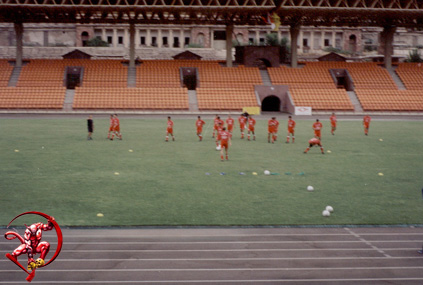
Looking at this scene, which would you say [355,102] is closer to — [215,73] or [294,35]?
[294,35]

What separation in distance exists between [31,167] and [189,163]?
594 cm

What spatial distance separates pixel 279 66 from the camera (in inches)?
2210

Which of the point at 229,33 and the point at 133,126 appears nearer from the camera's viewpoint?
the point at 133,126

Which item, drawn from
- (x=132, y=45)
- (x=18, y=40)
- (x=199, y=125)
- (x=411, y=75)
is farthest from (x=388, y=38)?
(x=18, y=40)

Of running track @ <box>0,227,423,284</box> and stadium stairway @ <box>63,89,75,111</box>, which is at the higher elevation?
stadium stairway @ <box>63,89,75,111</box>

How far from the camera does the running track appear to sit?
8297mm

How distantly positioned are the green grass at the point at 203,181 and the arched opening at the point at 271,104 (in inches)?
1013

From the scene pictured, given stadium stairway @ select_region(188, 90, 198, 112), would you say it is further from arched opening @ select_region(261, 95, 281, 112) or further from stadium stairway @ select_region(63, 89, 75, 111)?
stadium stairway @ select_region(63, 89, 75, 111)

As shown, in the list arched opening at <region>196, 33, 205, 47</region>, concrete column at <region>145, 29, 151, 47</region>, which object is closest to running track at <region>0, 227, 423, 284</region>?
concrete column at <region>145, 29, 151, 47</region>

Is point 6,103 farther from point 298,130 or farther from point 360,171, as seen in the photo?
point 360,171

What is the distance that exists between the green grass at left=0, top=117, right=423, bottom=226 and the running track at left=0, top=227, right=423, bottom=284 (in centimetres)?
85

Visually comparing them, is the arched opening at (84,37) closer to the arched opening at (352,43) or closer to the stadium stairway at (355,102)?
the arched opening at (352,43)

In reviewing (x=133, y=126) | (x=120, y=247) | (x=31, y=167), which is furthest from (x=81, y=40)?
(x=120, y=247)

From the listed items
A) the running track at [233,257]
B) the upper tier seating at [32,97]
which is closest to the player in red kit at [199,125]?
the running track at [233,257]
